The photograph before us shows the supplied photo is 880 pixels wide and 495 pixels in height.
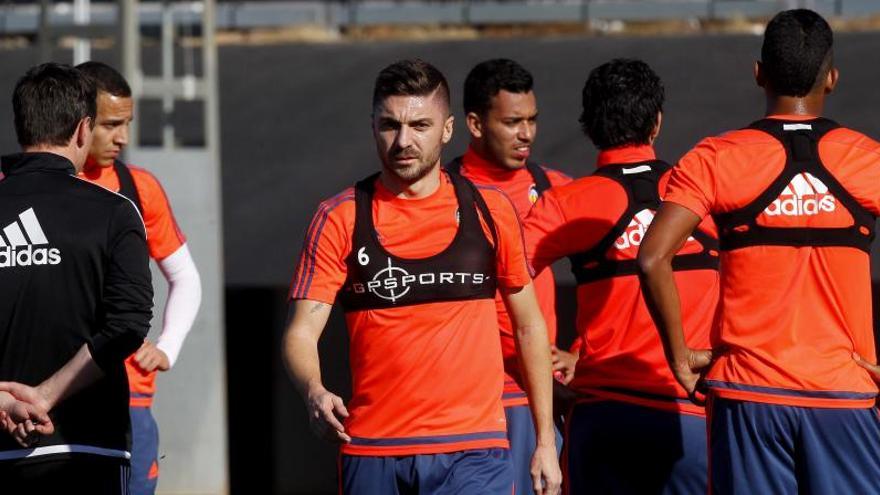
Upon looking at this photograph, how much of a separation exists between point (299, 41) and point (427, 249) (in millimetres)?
9710

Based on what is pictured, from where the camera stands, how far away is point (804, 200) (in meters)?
5.59

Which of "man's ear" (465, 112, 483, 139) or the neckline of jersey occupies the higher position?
"man's ear" (465, 112, 483, 139)

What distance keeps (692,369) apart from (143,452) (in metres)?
2.60

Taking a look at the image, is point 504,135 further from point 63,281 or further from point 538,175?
point 63,281

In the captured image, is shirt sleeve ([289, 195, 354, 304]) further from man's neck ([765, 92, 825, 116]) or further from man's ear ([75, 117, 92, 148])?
man's neck ([765, 92, 825, 116])

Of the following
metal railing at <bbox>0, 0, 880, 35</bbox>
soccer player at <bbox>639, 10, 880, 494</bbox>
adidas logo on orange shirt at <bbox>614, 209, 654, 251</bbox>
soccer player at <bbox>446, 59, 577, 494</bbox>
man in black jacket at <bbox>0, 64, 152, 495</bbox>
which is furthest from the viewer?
metal railing at <bbox>0, 0, 880, 35</bbox>

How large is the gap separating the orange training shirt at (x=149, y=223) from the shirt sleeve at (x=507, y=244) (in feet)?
6.80

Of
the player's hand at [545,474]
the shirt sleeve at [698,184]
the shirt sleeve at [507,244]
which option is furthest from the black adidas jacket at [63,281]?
the shirt sleeve at [698,184]

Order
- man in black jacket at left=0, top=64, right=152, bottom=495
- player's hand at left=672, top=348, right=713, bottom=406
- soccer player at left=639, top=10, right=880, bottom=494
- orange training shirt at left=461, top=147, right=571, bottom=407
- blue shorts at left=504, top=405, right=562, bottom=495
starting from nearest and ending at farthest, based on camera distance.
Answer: man in black jacket at left=0, top=64, right=152, bottom=495
soccer player at left=639, top=10, right=880, bottom=494
player's hand at left=672, top=348, right=713, bottom=406
blue shorts at left=504, top=405, right=562, bottom=495
orange training shirt at left=461, top=147, right=571, bottom=407

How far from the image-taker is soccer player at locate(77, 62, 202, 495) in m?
7.12

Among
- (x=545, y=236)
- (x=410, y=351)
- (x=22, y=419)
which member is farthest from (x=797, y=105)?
(x=22, y=419)

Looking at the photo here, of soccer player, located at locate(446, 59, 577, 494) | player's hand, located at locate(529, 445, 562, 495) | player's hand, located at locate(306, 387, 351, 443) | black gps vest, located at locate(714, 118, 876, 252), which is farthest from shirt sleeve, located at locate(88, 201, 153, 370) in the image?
soccer player, located at locate(446, 59, 577, 494)

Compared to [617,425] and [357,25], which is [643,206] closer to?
[617,425]

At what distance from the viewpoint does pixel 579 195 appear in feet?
22.0
